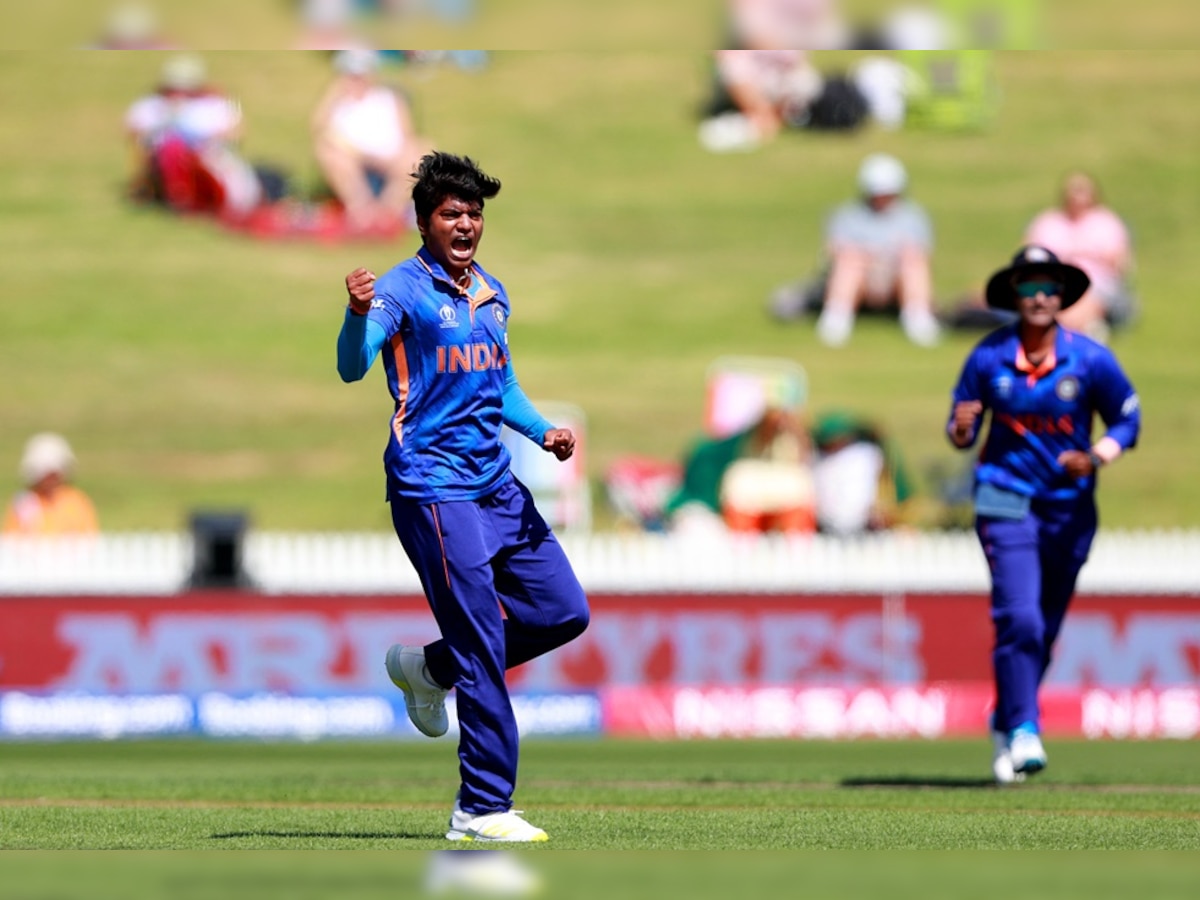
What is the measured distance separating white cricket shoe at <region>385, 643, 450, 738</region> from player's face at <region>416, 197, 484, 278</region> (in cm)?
146

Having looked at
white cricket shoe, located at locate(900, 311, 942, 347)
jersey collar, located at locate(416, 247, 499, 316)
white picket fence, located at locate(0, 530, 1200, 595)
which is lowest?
white picket fence, located at locate(0, 530, 1200, 595)

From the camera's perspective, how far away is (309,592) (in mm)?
18344

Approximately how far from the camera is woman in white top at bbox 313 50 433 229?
103 feet

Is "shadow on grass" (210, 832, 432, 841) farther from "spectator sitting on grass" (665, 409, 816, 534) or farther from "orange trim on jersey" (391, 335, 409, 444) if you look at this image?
"spectator sitting on grass" (665, 409, 816, 534)

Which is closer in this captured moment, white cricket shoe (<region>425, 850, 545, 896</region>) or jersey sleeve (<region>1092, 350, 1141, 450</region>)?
white cricket shoe (<region>425, 850, 545, 896</region>)

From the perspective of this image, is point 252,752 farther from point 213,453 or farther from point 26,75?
point 26,75

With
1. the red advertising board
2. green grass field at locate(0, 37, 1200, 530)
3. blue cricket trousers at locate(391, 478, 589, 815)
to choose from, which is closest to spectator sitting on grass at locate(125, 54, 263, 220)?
green grass field at locate(0, 37, 1200, 530)

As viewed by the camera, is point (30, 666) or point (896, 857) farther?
point (30, 666)

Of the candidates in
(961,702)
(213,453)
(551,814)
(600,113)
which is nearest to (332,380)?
(213,453)

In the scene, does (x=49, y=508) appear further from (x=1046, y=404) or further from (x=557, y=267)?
(x=557, y=267)

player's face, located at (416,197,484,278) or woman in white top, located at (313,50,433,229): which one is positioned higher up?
woman in white top, located at (313,50,433,229)

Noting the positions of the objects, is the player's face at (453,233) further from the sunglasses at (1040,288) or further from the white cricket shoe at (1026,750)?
the white cricket shoe at (1026,750)

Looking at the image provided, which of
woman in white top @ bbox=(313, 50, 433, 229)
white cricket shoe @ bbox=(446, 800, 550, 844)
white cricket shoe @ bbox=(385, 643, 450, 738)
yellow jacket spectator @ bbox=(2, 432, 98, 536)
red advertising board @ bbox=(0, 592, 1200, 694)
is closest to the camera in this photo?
white cricket shoe @ bbox=(446, 800, 550, 844)

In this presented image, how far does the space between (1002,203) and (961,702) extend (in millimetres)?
17891
